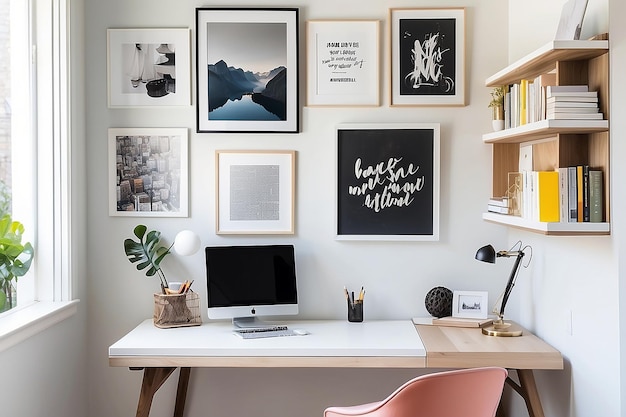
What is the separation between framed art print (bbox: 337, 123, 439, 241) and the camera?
335 centimetres

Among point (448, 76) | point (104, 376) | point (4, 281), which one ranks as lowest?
point (104, 376)

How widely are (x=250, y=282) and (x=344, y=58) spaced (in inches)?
47.7

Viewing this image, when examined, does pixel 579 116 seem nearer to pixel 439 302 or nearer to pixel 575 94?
pixel 575 94

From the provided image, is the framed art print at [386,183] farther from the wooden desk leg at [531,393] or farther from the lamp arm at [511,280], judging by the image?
the wooden desk leg at [531,393]

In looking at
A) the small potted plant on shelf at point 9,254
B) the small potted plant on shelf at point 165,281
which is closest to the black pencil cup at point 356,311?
the small potted plant on shelf at point 165,281

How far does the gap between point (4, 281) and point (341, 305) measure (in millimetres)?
1574

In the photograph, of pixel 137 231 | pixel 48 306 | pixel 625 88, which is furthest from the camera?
pixel 137 231

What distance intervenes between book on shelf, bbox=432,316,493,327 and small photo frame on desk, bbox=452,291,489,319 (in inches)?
1.3

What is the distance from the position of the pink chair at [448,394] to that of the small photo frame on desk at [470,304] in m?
0.92

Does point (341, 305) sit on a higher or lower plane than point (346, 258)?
lower

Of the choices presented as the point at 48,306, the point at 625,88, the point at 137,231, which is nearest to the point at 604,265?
the point at 625,88

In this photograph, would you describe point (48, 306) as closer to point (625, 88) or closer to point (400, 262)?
point (400, 262)

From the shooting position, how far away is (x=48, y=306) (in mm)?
3057

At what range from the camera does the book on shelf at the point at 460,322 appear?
315cm
